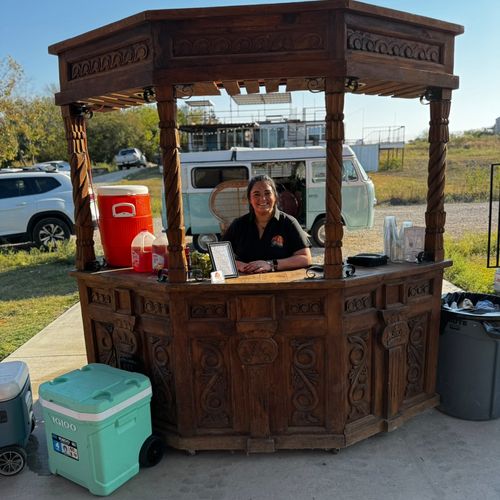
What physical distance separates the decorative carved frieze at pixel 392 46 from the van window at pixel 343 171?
749 centimetres

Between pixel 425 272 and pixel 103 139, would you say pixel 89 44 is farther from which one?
pixel 103 139

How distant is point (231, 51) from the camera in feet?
8.67

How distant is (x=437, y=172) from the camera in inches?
130

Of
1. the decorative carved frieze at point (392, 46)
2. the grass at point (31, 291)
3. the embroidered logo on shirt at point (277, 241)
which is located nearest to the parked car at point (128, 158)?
the grass at point (31, 291)

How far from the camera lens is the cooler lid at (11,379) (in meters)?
2.93

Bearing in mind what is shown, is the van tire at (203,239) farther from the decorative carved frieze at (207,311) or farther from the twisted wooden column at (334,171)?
the twisted wooden column at (334,171)

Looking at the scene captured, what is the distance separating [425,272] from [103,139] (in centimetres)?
5040

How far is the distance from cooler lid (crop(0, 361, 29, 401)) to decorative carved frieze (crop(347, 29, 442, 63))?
299cm

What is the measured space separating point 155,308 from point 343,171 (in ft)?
28.0

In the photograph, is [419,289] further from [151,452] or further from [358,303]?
[151,452]

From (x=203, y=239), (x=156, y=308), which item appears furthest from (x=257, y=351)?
(x=203, y=239)

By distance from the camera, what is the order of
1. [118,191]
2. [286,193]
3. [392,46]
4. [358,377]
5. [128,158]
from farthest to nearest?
[128,158]
[286,193]
[118,191]
[358,377]
[392,46]

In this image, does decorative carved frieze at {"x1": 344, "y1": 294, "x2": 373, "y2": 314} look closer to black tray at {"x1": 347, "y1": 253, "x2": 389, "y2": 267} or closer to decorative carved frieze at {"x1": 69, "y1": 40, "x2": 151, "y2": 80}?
black tray at {"x1": 347, "y1": 253, "x2": 389, "y2": 267}

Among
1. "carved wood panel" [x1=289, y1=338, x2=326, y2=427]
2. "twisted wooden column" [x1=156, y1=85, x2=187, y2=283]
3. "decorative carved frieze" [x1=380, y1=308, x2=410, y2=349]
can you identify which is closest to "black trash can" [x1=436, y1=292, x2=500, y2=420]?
"decorative carved frieze" [x1=380, y1=308, x2=410, y2=349]
